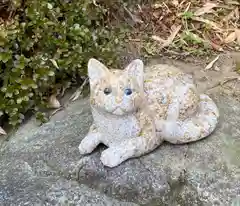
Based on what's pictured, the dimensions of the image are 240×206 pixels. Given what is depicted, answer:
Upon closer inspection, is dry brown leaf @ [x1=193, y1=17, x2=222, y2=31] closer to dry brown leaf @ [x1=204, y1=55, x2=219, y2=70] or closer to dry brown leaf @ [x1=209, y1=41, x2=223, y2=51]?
dry brown leaf @ [x1=209, y1=41, x2=223, y2=51]

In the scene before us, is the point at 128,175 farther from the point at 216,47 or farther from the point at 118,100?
the point at 216,47

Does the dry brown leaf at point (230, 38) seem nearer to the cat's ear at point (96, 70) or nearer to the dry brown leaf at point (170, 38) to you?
the dry brown leaf at point (170, 38)

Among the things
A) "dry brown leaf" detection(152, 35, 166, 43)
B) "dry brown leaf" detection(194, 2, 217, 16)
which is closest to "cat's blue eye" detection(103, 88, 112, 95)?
"dry brown leaf" detection(152, 35, 166, 43)

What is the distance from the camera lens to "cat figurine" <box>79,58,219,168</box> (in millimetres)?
2270

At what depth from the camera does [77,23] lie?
3221 mm

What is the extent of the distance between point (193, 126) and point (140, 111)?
10.5 inches

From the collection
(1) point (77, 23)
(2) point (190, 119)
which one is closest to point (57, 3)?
(1) point (77, 23)

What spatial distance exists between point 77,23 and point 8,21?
0.39 m

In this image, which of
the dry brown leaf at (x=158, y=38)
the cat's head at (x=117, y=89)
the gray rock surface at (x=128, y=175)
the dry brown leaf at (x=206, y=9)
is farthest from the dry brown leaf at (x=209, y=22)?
the cat's head at (x=117, y=89)

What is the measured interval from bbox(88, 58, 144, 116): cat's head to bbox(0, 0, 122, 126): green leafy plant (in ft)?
2.38

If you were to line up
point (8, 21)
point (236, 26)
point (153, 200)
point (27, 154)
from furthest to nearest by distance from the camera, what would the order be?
1. point (236, 26)
2. point (8, 21)
3. point (27, 154)
4. point (153, 200)

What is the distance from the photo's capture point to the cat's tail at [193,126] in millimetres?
2447

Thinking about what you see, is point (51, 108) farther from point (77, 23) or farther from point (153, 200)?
point (153, 200)

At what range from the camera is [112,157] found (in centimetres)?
238
